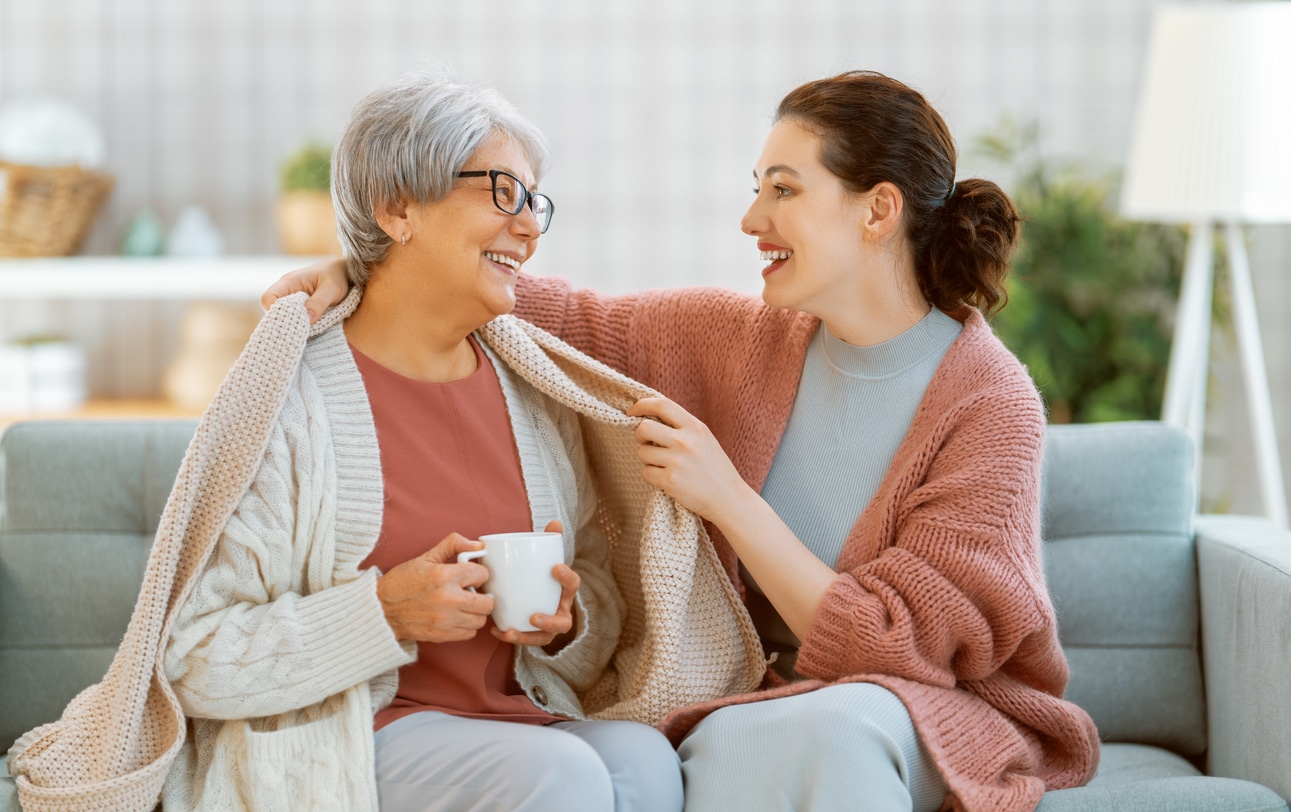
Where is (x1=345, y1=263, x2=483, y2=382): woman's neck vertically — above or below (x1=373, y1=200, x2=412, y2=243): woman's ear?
below

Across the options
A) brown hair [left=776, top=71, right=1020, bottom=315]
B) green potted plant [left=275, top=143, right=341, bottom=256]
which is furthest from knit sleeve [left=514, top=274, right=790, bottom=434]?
green potted plant [left=275, top=143, right=341, bottom=256]

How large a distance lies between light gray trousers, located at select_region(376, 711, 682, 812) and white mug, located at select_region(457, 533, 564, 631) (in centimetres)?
15

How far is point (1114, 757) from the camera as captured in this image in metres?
1.89

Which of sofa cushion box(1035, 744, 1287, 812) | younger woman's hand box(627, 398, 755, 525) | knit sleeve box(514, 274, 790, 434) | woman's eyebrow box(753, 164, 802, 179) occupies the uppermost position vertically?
woman's eyebrow box(753, 164, 802, 179)

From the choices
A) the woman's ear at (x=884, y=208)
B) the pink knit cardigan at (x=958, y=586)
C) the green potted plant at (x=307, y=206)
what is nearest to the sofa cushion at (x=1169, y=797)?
the pink knit cardigan at (x=958, y=586)

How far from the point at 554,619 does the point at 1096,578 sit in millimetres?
1054

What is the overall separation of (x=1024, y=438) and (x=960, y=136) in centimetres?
254

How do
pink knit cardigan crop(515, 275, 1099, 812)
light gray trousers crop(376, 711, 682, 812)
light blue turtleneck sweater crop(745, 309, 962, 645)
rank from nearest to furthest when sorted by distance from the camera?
1. light gray trousers crop(376, 711, 682, 812)
2. pink knit cardigan crop(515, 275, 1099, 812)
3. light blue turtleneck sweater crop(745, 309, 962, 645)

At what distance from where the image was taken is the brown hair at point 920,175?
172 cm

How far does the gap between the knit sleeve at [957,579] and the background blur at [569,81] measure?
240 centimetres

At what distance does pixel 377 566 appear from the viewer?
1.54 m

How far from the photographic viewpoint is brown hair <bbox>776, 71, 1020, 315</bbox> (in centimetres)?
172

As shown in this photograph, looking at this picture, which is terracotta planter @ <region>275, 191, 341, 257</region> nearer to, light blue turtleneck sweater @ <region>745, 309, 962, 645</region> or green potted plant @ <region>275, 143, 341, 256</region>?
green potted plant @ <region>275, 143, 341, 256</region>

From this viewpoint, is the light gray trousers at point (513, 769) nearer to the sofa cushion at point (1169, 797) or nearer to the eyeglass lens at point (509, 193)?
the sofa cushion at point (1169, 797)
